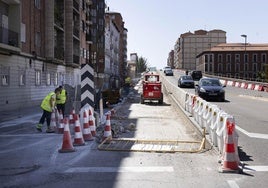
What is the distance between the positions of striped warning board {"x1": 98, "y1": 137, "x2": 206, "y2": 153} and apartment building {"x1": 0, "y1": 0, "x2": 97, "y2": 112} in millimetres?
16371

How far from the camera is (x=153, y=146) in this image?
11617 mm

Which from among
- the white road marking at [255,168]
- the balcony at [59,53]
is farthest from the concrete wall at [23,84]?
the white road marking at [255,168]

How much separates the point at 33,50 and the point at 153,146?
26.6 m

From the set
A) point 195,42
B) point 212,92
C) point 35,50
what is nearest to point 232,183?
point 212,92

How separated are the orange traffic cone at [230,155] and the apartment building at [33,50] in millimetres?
20168

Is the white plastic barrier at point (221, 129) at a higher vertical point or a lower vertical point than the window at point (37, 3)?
lower

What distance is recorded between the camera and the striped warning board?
11.0m

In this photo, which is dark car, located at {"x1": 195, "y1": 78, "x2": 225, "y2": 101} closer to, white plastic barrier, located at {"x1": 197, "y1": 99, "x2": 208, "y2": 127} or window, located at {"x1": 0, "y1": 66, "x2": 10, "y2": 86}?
window, located at {"x1": 0, "y1": 66, "x2": 10, "y2": 86}

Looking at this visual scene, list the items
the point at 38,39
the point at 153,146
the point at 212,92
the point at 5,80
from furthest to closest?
the point at 38,39 → the point at 212,92 → the point at 5,80 → the point at 153,146

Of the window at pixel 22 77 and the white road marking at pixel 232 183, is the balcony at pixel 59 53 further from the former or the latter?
the white road marking at pixel 232 183

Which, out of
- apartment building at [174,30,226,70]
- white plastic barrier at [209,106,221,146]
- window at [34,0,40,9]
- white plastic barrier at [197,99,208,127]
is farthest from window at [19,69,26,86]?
apartment building at [174,30,226,70]

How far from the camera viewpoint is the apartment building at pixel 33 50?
30016 mm

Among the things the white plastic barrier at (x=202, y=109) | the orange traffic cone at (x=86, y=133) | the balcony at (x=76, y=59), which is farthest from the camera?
the balcony at (x=76, y=59)

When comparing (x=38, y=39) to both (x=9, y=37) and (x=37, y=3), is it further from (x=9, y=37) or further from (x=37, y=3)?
(x=9, y=37)
